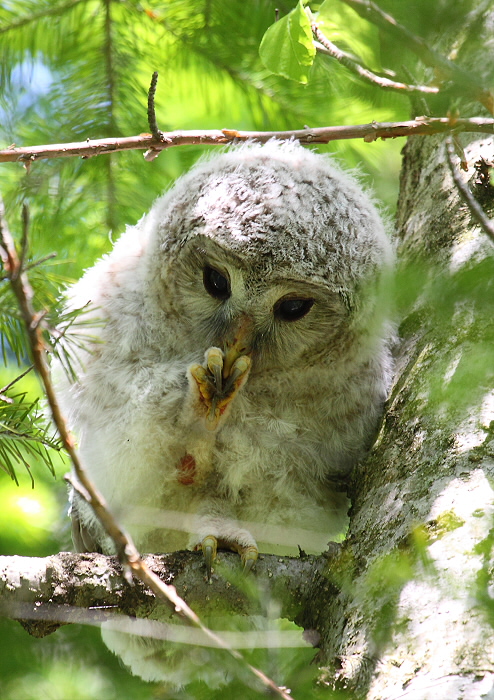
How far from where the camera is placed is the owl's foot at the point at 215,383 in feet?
6.21

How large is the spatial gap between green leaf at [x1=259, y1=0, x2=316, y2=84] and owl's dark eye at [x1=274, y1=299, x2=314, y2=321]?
607mm

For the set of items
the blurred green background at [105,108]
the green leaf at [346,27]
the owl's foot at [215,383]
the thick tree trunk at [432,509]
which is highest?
the blurred green background at [105,108]

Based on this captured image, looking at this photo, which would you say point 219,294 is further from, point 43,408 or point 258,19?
point 258,19

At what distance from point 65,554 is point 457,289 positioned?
1.03 metres

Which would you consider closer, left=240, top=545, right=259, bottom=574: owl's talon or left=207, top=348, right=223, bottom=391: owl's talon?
left=240, top=545, right=259, bottom=574: owl's talon

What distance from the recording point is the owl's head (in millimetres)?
1941

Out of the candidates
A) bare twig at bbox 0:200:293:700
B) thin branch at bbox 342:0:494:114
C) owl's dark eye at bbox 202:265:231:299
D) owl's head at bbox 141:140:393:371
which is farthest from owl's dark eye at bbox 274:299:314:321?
bare twig at bbox 0:200:293:700

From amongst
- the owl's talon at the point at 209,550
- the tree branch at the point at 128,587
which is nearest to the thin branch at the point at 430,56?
the tree branch at the point at 128,587

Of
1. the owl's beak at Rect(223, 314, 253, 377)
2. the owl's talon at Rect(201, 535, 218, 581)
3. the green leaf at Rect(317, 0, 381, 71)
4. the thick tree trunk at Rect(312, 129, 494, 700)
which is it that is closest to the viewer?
the thick tree trunk at Rect(312, 129, 494, 700)

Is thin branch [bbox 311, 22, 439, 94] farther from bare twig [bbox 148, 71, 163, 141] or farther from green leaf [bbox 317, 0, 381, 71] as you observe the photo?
bare twig [bbox 148, 71, 163, 141]

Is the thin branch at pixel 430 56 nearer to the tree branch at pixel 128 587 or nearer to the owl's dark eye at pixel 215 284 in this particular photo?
the owl's dark eye at pixel 215 284

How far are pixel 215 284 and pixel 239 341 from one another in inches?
7.7

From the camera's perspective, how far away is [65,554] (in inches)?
61.1

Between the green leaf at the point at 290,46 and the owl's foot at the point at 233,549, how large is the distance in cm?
117
